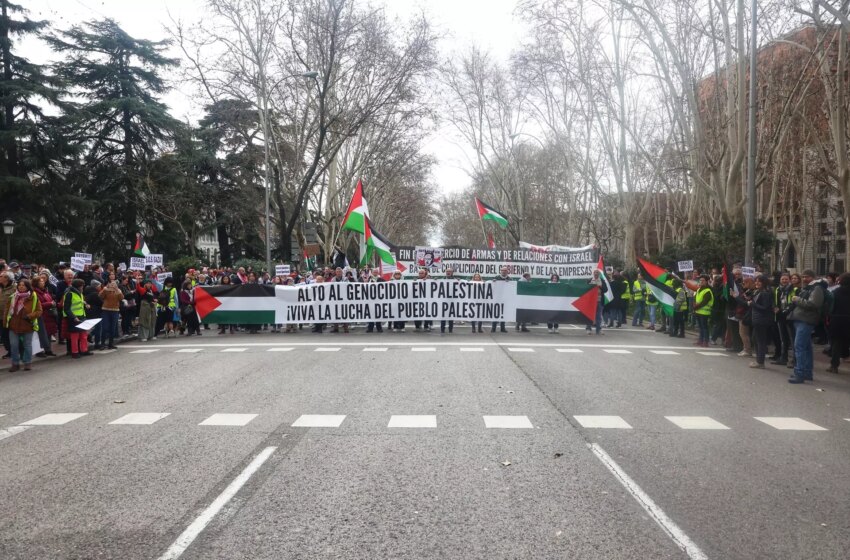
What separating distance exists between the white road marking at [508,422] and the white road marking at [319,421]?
1519 millimetres

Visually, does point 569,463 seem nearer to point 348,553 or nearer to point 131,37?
point 348,553

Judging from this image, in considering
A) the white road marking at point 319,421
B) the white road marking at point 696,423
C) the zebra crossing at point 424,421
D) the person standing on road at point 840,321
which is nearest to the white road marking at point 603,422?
the zebra crossing at point 424,421

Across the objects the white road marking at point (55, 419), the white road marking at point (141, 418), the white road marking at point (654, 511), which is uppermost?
the white road marking at point (654, 511)

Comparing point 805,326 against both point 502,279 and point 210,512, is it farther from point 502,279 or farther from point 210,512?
point 502,279

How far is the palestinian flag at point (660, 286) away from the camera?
17672mm

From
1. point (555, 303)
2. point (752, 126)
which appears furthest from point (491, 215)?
point (752, 126)

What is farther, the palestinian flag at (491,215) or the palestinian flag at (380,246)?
the palestinian flag at (491,215)

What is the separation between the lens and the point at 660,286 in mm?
17844

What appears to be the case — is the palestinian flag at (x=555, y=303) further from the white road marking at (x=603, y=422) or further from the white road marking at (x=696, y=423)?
the white road marking at (x=603, y=422)

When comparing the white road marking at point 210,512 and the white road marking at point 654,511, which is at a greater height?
the white road marking at point 210,512

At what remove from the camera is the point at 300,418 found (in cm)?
717

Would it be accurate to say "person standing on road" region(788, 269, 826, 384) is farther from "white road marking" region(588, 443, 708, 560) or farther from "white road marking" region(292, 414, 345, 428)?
"white road marking" region(292, 414, 345, 428)

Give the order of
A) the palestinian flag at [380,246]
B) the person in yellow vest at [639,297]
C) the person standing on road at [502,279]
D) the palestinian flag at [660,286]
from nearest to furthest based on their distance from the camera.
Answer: the palestinian flag at [660,286], the person standing on road at [502,279], the palestinian flag at [380,246], the person in yellow vest at [639,297]

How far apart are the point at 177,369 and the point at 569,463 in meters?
7.76
